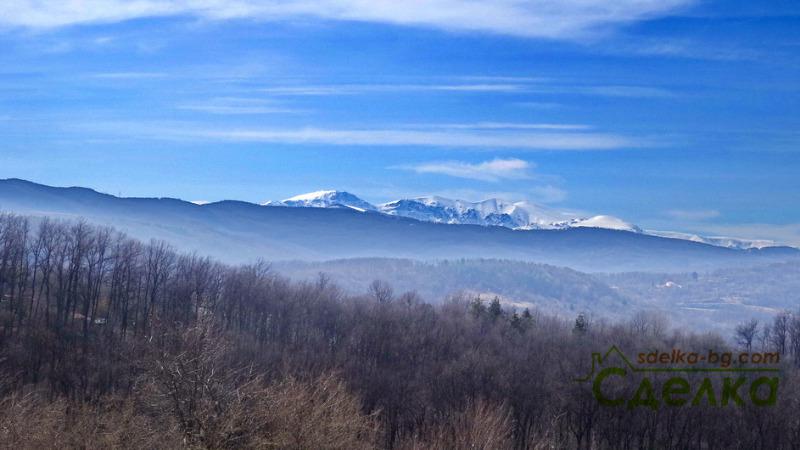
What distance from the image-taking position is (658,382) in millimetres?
60719

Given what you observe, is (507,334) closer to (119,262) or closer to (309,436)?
(119,262)

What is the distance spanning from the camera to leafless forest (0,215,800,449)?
28.1 meters

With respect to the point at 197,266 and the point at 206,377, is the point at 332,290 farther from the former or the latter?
the point at 206,377

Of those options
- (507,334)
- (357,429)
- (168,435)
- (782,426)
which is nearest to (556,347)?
(507,334)

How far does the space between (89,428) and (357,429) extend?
9478 mm

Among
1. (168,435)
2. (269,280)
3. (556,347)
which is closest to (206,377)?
(168,435)

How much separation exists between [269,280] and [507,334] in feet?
132

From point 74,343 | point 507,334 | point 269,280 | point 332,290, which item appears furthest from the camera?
point 332,290

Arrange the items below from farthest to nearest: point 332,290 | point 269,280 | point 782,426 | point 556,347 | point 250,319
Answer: point 332,290, point 269,280, point 250,319, point 556,347, point 782,426

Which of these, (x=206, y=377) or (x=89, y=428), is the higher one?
(x=206, y=377)

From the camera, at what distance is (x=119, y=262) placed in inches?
3964

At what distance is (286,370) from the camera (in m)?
59.1

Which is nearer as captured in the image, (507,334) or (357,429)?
(357,429)

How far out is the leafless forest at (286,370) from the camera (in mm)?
28062
